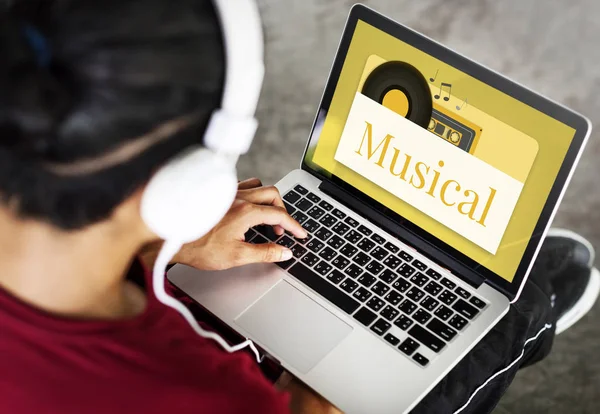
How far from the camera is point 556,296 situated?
1.35m

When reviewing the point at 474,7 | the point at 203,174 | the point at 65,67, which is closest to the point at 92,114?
the point at 65,67

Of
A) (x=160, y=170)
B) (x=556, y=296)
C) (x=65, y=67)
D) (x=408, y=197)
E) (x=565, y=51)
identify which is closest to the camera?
(x=65, y=67)

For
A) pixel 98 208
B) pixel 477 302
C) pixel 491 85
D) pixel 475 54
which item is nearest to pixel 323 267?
pixel 477 302

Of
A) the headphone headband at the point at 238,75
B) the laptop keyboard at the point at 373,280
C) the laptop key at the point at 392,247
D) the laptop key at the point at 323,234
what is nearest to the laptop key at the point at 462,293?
the laptop keyboard at the point at 373,280

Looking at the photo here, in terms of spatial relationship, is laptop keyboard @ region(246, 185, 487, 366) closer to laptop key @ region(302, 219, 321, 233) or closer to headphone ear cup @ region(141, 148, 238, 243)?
laptop key @ region(302, 219, 321, 233)

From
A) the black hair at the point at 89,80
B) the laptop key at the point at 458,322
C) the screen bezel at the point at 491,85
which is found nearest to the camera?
the black hair at the point at 89,80

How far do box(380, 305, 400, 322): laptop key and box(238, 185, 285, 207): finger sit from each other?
0.23m

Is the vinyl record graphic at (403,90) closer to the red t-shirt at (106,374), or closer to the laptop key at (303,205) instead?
the laptop key at (303,205)

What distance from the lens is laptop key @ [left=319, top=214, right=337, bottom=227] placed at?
1074 millimetres

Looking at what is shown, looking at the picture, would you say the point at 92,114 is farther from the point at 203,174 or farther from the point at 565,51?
the point at 565,51

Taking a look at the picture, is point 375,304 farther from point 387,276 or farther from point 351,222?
point 351,222

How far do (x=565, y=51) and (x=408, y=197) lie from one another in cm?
98

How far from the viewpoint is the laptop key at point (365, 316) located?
0.95m

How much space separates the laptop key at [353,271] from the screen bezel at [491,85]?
99 mm
